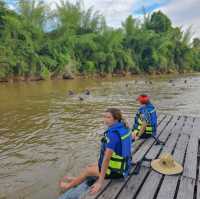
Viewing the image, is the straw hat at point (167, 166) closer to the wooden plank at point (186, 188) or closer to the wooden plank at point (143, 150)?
the wooden plank at point (186, 188)

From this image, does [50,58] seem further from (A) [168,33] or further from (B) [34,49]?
(A) [168,33]

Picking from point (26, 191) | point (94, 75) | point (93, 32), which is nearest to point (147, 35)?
point (93, 32)

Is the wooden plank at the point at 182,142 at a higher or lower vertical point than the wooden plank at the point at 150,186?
higher

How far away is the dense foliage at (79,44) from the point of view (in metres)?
26.5

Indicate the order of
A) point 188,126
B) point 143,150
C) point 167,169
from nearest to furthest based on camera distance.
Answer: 1. point 167,169
2. point 143,150
3. point 188,126

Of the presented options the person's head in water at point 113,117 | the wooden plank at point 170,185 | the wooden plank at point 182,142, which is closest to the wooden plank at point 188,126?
the wooden plank at point 182,142

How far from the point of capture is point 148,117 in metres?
4.93

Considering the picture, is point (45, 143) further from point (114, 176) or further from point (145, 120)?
point (114, 176)

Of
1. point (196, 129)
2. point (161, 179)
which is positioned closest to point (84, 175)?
point (161, 179)

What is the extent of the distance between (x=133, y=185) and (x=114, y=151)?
57cm

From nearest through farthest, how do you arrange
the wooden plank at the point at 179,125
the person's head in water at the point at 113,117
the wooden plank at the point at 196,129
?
the person's head in water at the point at 113,117 < the wooden plank at the point at 196,129 < the wooden plank at the point at 179,125

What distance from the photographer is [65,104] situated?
12547 mm

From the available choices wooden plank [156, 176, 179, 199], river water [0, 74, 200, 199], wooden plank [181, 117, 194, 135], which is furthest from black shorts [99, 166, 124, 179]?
wooden plank [181, 117, 194, 135]

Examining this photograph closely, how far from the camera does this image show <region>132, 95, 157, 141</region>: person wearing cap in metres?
4.87
